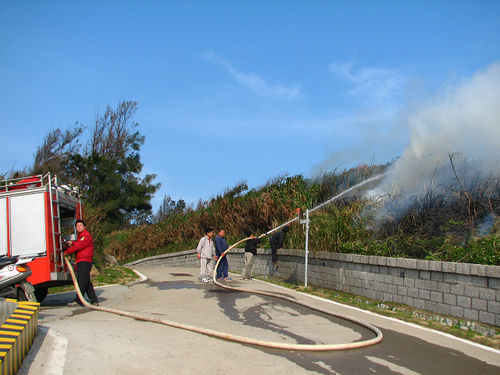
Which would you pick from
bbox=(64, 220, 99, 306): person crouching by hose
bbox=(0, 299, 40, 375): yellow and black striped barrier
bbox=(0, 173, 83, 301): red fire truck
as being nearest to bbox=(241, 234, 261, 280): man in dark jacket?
bbox=(64, 220, 99, 306): person crouching by hose

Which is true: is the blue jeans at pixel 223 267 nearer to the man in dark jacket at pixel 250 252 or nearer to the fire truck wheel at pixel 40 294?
the man in dark jacket at pixel 250 252

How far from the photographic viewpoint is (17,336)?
5020mm

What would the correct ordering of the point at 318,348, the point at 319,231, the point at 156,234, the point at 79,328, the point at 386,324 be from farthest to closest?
the point at 156,234 < the point at 319,231 < the point at 386,324 < the point at 79,328 < the point at 318,348

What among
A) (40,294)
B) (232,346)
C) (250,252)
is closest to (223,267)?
(250,252)

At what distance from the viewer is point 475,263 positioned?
9.12 metres

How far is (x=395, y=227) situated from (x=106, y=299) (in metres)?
7.58

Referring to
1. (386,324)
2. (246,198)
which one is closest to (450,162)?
(386,324)

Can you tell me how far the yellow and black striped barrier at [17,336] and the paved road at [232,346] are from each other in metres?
0.19

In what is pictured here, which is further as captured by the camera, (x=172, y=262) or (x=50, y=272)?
(x=172, y=262)

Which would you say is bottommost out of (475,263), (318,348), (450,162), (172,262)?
(172,262)

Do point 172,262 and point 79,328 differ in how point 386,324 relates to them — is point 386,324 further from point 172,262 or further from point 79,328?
point 172,262

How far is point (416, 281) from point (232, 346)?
5.11 meters

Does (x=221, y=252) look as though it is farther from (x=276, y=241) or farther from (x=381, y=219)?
(x=381, y=219)

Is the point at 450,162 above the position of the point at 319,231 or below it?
above
